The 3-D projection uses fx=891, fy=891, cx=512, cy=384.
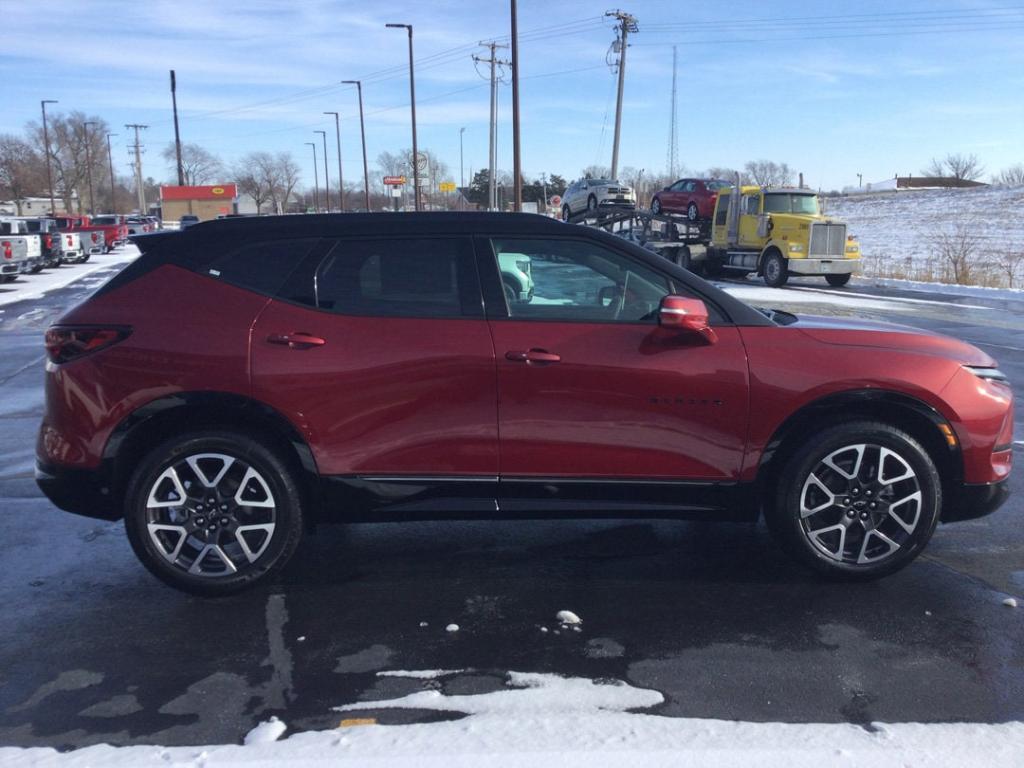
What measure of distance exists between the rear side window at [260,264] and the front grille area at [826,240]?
22175 mm

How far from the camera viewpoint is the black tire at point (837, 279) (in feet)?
83.3

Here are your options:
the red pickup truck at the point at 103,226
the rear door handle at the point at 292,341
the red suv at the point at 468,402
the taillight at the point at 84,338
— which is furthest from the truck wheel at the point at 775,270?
the red pickup truck at the point at 103,226

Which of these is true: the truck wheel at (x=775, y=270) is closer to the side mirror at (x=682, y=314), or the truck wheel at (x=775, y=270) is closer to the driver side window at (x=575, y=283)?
the driver side window at (x=575, y=283)

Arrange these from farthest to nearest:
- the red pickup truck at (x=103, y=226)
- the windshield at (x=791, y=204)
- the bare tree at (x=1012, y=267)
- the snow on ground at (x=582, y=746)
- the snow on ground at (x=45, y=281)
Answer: the red pickup truck at (x=103, y=226) < the bare tree at (x=1012, y=267) < the windshield at (x=791, y=204) < the snow on ground at (x=45, y=281) < the snow on ground at (x=582, y=746)

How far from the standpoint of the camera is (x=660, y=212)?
31.1 meters

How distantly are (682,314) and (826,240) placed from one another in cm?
2214

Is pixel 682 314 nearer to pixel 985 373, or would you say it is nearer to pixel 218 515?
pixel 985 373

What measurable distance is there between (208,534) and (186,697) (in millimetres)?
963

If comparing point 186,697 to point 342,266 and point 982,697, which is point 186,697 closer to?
point 342,266

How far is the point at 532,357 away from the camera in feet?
13.5

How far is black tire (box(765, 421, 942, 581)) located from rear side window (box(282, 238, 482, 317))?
68.5 inches

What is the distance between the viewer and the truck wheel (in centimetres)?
2462

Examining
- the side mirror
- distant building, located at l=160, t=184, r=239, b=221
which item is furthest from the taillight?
distant building, located at l=160, t=184, r=239, b=221

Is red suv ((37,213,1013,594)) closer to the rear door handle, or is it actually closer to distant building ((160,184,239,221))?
the rear door handle
